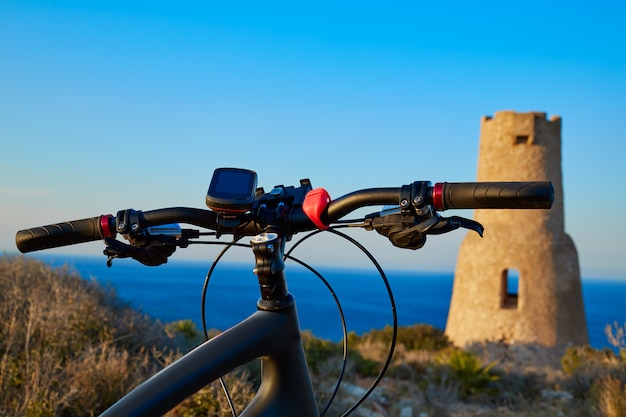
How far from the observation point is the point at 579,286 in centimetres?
1664

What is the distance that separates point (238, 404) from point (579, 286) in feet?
44.0

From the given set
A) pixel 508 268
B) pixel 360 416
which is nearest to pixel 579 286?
pixel 508 268

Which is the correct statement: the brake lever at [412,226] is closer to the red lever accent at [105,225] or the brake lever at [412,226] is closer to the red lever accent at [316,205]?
the red lever accent at [316,205]

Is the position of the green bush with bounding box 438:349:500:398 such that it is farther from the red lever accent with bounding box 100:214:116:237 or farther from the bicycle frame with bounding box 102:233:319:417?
the red lever accent with bounding box 100:214:116:237

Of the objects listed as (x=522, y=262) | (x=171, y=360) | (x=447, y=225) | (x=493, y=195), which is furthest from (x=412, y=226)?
(x=522, y=262)

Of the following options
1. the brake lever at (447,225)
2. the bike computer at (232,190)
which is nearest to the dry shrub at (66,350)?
the bike computer at (232,190)

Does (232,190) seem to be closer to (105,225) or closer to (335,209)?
(335,209)

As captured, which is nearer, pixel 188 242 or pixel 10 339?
pixel 188 242

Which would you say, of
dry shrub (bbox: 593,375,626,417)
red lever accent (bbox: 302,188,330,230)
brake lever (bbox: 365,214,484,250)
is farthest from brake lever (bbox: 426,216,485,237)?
dry shrub (bbox: 593,375,626,417)

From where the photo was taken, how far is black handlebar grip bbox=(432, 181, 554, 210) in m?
1.48

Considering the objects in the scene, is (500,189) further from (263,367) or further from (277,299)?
(263,367)

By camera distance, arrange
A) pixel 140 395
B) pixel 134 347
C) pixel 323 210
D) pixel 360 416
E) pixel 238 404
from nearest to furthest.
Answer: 1. pixel 140 395
2. pixel 323 210
3. pixel 238 404
4. pixel 134 347
5. pixel 360 416

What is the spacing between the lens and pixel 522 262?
16281 millimetres

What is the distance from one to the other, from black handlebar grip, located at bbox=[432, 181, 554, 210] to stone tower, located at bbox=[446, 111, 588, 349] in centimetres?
1528
